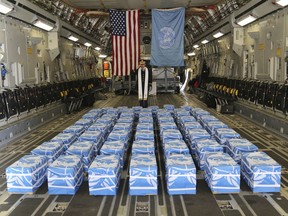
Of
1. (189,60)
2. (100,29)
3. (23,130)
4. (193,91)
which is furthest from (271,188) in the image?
(189,60)

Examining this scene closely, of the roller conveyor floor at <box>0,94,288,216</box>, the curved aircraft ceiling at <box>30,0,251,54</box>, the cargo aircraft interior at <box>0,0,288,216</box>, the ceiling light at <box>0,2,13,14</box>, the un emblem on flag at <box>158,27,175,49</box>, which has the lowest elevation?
the roller conveyor floor at <box>0,94,288,216</box>

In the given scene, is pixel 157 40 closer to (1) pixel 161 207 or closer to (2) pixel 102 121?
(2) pixel 102 121

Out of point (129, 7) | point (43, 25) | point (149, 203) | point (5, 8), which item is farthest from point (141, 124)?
point (129, 7)

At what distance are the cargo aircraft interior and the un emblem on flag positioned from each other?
33 mm

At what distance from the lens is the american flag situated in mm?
10859

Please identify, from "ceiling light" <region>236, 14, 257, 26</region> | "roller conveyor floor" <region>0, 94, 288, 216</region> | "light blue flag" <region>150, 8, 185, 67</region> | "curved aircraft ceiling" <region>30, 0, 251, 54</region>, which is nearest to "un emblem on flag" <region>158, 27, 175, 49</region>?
"light blue flag" <region>150, 8, 185, 67</region>

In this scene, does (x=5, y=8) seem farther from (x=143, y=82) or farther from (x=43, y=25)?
(x=143, y=82)

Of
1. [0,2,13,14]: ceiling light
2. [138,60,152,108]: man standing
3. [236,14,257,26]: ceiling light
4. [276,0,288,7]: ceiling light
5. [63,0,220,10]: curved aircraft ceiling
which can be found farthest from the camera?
[63,0,220,10]: curved aircraft ceiling

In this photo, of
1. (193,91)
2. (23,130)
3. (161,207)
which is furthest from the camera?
(193,91)

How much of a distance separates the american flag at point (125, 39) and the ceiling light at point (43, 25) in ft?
6.79

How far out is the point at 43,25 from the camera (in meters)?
10.2

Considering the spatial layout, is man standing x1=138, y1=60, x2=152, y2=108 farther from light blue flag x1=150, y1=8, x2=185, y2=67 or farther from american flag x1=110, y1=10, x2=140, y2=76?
light blue flag x1=150, y1=8, x2=185, y2=67

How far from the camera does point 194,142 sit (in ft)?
18.2

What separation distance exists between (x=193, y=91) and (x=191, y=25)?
415cm
